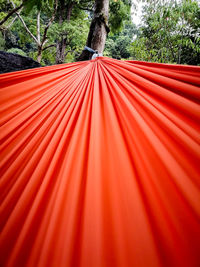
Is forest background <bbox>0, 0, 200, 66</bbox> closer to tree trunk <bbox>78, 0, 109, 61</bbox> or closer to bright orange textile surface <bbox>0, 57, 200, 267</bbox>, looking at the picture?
tree trunk <bbox>78, 0, 109, 61</bbox>

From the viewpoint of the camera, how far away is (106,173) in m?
0.38

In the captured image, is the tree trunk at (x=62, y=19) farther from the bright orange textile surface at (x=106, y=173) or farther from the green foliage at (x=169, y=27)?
the bright orange textile surface at (x=106, y=173)

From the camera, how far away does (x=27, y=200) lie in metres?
0.34

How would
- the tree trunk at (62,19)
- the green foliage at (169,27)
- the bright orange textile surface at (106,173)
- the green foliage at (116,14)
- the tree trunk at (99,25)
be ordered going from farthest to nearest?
the tree trunk at (62,19) < the green foliage at (116,14) < the green foliage at (169,27) < the tree trunk at (99,25) < the bright orange textile surface at (106,173)

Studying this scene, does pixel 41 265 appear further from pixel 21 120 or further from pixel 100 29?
pixel 100 29

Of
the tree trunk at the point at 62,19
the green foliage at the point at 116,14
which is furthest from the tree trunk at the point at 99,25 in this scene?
the tree trunk at the point at 62,19

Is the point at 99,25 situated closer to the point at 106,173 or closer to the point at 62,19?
the point at 106,173

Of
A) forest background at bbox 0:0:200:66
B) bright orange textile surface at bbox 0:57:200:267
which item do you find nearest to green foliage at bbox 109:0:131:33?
forest background at bbox 0:0:200:66

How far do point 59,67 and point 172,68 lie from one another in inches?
20.6

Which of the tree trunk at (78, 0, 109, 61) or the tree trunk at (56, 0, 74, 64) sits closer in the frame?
the tree trunk at (78, 0, 109, 61)

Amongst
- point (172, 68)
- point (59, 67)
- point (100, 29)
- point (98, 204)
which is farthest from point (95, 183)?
point (100, 29)

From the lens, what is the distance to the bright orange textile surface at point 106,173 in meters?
0.28

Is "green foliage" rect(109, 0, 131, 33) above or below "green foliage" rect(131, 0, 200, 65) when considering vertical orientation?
above

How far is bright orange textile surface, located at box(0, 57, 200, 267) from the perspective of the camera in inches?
11.0
